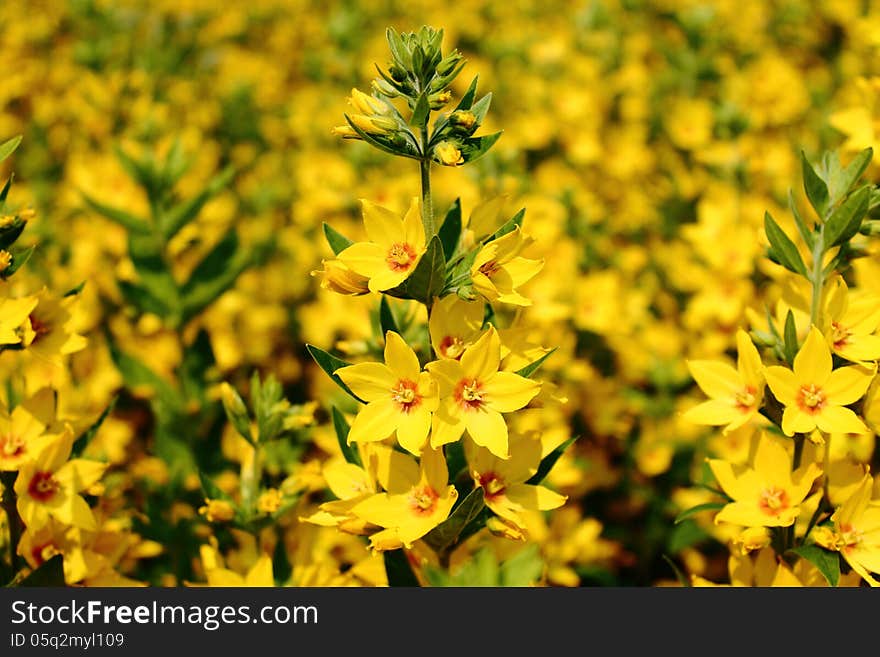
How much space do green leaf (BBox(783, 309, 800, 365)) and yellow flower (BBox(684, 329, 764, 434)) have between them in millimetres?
77

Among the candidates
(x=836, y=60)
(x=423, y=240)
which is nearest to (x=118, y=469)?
(x=423, y=240)

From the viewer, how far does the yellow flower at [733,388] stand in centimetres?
240

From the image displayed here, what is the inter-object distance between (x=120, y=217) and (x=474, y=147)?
7.53 feet

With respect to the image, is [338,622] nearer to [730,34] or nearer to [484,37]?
[730,34]

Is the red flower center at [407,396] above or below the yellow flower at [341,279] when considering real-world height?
below

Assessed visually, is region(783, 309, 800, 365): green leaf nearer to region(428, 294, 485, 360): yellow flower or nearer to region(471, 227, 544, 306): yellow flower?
region(471, 227, 544, 306): yellow flower

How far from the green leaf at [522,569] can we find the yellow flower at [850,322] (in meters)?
1.05

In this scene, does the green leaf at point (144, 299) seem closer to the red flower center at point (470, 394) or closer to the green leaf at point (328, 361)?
the green leaf at point (328, 361)

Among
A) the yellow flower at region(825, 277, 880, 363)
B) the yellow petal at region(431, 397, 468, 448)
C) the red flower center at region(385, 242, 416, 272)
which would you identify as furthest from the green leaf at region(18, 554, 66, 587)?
the yellow flower at region(825, 277, 880, 363)

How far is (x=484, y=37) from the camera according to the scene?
842 centimetres

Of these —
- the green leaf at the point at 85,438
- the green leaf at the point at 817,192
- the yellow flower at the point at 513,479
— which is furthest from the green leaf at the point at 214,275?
the green leaf at the point at 817,192

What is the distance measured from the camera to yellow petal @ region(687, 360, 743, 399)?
8.39ft

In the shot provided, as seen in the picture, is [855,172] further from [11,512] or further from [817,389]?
[11,512]

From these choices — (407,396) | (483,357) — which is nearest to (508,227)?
(483,357)
